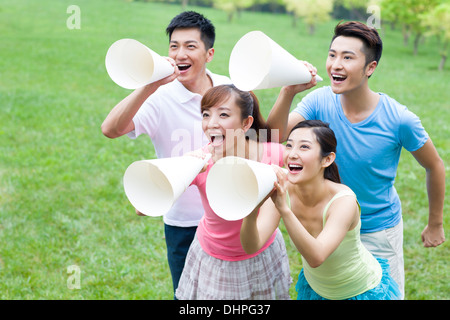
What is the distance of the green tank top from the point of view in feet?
7.61

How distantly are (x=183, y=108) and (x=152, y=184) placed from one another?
1189 mm

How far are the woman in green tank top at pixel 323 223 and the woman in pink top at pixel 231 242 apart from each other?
0.19m

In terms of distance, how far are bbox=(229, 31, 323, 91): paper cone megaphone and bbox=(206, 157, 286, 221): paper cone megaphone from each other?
318mm

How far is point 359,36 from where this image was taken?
2.53m

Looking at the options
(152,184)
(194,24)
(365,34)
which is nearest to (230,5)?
(194,24)

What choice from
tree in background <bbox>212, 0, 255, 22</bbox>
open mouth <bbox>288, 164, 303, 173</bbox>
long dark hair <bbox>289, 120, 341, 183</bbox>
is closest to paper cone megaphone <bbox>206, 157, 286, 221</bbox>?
open mouth <bbox>288, 164, 303, 173</bbox>

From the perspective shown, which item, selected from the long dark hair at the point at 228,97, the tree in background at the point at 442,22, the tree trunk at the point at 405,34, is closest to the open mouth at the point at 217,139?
the long dark hair at the point at 228,97

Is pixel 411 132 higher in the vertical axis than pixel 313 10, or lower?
lower

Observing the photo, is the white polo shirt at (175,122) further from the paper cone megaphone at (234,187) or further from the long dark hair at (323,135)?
the paper cone megaphone at (234,187)

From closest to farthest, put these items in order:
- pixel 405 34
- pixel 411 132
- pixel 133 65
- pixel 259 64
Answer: pixel 259 64
pixel 133 65
pixel 411 132
pixel 405 34

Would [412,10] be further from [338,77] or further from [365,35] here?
[338,77]

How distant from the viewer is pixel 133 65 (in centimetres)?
211

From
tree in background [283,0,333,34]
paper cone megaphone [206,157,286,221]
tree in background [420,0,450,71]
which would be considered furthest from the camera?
tree in background [283,0,333,34]

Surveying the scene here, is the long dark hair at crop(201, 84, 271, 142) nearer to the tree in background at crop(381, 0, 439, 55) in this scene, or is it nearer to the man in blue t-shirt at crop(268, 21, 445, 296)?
the man in blue t-shirt at crop(268, 21, 445, 296)
